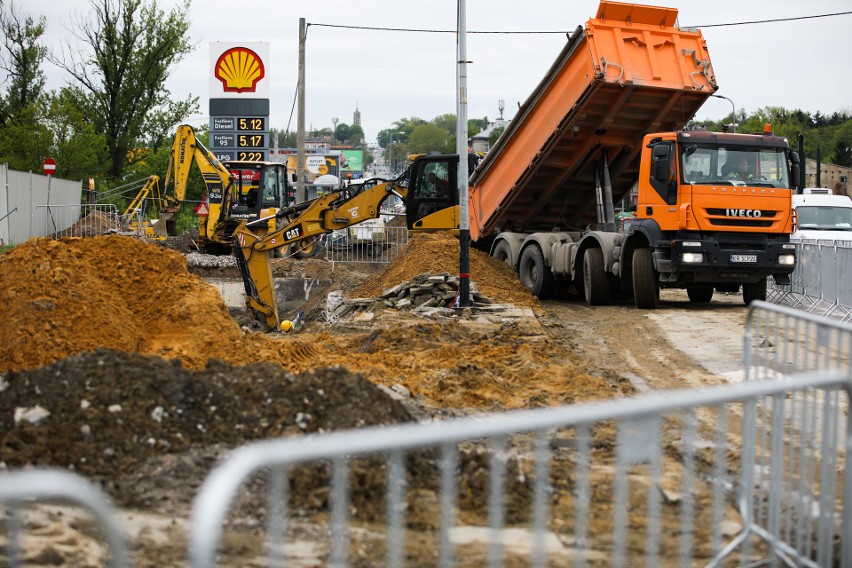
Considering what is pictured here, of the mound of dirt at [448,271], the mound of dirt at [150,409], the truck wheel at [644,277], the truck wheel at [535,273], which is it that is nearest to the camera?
the mound of dirt at [150,409]

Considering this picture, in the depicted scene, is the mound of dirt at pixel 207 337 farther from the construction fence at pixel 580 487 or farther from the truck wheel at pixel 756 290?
the truck wheel at pixel 756 290

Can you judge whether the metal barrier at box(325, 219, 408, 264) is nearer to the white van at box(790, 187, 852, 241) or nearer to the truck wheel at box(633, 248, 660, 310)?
the white van at box(790, 187, 852, 241)

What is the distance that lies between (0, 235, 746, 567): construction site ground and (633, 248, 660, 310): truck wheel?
0.41 metres

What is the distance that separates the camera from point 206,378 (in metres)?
7.06

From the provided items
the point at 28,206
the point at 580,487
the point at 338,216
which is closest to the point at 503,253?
the point at 338,216

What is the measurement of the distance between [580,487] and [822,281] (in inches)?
561

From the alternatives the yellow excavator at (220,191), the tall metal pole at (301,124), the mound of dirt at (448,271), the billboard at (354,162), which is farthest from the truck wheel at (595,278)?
the billboard at (354,162)

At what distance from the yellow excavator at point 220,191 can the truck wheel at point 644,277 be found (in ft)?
47.0

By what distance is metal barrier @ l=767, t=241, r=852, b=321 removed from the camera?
50.5ft

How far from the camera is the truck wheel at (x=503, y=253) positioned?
19656mm

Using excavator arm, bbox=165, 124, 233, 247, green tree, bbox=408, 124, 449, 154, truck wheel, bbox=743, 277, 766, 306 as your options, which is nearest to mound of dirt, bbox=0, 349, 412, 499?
truck wheel, bbox=743, 277, 766, 306

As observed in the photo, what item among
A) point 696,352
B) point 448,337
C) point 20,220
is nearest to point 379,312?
point 448,337

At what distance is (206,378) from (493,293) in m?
11.0

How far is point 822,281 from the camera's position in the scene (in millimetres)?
16344
